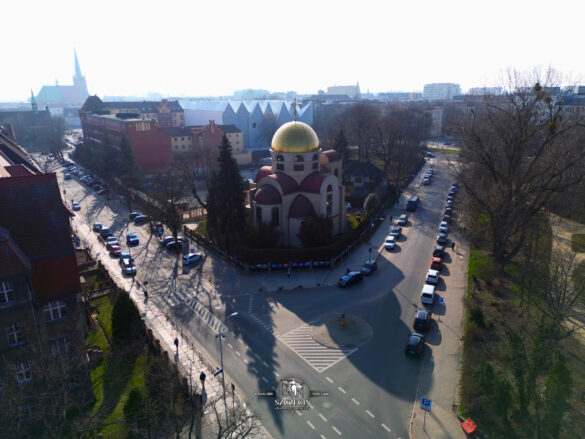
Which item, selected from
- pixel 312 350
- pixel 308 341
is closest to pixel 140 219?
pixel 308 341

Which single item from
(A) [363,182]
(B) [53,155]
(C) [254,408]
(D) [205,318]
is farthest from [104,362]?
(B) [53,155]

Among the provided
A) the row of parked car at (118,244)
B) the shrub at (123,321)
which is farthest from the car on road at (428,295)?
the row of parked car at (118,244)

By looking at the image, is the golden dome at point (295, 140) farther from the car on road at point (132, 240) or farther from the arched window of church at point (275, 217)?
the car on road at point (132, 240)

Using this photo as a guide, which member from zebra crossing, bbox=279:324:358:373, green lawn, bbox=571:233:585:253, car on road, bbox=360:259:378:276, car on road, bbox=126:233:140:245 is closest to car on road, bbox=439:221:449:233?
green lawn, bbox=571:233:585:253

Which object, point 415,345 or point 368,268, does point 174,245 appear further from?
point 415,345

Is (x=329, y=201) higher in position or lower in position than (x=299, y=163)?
lower

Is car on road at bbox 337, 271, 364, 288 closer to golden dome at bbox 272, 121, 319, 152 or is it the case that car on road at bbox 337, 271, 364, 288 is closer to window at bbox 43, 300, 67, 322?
golden dome at bbox 272, 121, 319, 152

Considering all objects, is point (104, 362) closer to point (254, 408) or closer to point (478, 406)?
point (254, 408)
